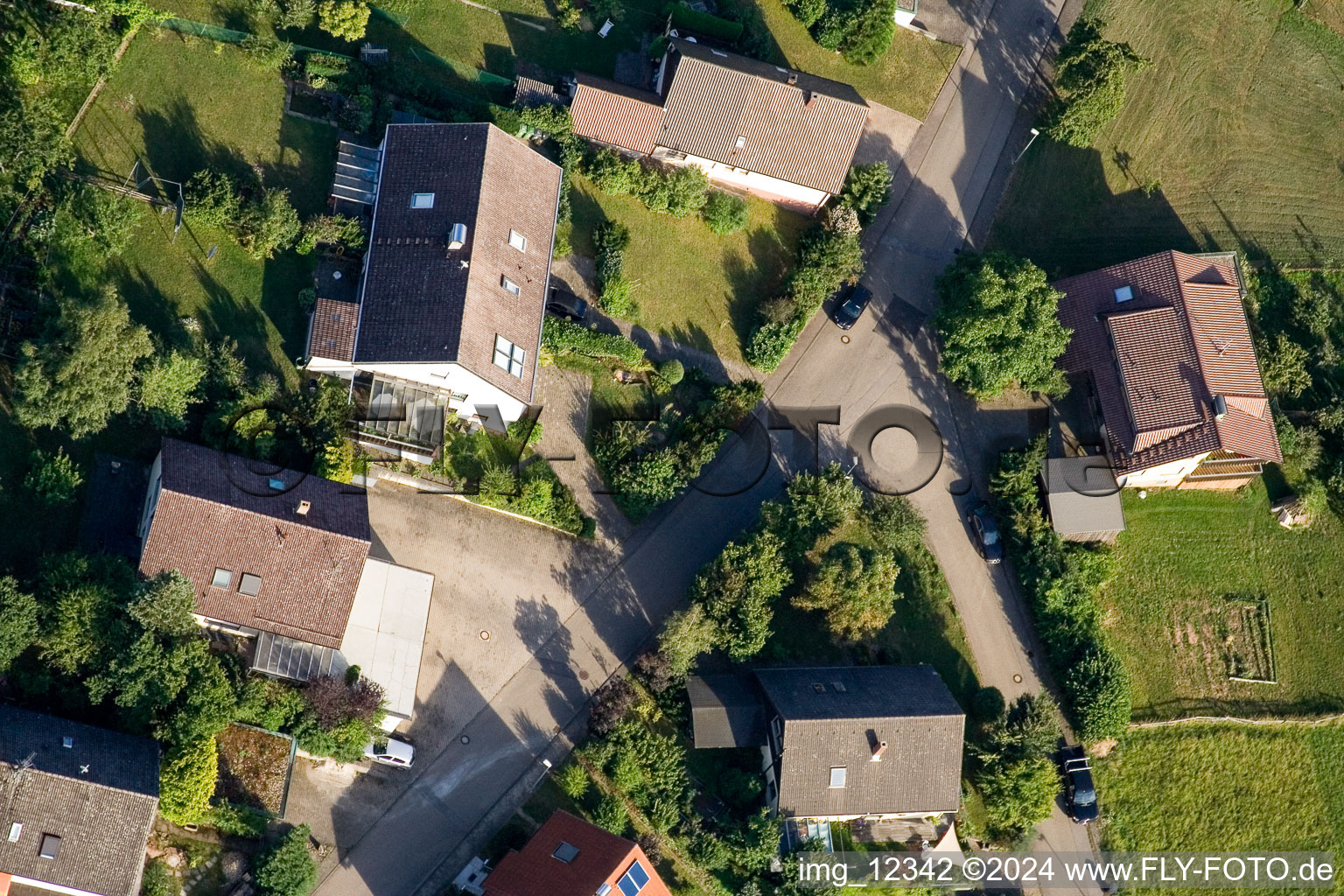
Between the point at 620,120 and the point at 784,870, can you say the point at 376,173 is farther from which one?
the point at 784,870

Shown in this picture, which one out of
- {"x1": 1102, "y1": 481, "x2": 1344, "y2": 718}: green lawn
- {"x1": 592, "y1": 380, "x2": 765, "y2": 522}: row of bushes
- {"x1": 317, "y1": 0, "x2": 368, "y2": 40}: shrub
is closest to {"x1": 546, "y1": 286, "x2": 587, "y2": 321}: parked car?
{"x1": 592, "y1": 380, "x2": 765, "y2": 522}: row of bushes

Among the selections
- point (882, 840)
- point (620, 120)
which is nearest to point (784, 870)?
point (882, 840)

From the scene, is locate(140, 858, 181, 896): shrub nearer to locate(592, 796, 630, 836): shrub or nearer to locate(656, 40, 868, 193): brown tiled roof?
locate(592, 796, 630, 836): shrub

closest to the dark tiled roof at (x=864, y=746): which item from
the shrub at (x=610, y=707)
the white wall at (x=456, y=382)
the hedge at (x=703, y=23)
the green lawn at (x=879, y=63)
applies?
the shrub at (x=610, y=707)

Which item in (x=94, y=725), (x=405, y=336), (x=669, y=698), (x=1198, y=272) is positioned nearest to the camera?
(x=94, y=725)

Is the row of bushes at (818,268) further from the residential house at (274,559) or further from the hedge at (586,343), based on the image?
the residential house at (274,559)
